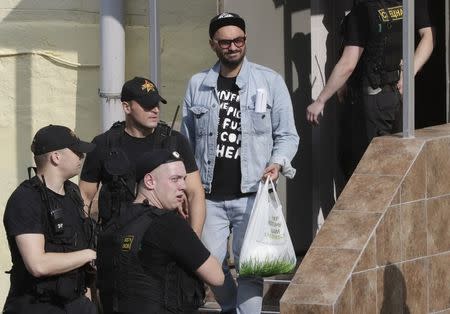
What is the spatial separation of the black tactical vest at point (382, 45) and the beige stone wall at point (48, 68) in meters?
Result: 1.74

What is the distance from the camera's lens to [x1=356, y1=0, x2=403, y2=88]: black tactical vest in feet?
25.3

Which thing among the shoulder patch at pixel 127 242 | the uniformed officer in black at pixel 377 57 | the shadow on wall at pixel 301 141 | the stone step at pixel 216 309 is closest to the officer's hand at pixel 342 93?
the uniformed officer in black at pixel 377 57

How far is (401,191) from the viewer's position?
22.5 feet

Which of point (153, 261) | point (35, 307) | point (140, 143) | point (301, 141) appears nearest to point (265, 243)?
point (140, 143)

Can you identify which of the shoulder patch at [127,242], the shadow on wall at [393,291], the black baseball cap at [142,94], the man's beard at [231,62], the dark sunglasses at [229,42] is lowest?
the shadow on wall at [393,291]

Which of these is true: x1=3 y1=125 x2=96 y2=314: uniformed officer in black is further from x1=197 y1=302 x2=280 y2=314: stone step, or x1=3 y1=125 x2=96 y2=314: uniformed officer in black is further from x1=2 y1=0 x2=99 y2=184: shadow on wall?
x1=2 y1=0 x2=99 y2=184: shadow on wall

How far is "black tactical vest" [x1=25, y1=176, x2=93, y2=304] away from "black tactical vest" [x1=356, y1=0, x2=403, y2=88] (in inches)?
95.1

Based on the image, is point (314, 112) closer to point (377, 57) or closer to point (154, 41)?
point (377, 57)

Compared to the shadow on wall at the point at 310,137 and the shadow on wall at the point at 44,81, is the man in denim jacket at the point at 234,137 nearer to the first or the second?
the shadow on wall at the point at 310,137

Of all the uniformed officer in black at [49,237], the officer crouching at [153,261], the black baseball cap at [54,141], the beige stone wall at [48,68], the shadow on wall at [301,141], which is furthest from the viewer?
the beige stone wall at [48,68]

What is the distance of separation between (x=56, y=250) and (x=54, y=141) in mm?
555

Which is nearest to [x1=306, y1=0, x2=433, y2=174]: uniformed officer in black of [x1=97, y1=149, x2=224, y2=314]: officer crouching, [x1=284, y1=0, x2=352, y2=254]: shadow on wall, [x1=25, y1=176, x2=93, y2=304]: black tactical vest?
[x1=284, y1=0, x2=352, y2=254]: shadow on wall

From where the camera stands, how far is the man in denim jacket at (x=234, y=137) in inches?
284

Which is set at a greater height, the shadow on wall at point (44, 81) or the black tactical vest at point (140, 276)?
the shadow on wall at point (44, 81)
